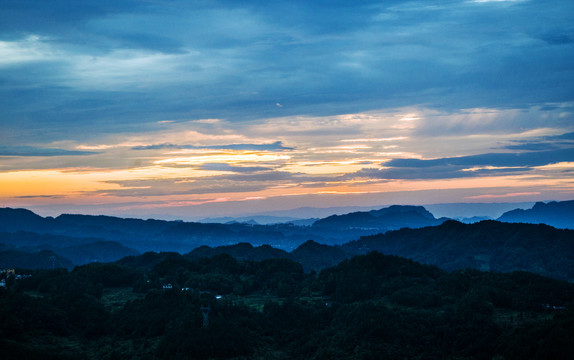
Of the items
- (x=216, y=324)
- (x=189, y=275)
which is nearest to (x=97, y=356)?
(x=216, y=324)

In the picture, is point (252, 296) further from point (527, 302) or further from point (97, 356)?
point (527, 302)

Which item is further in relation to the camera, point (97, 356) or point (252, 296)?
point (252, 296)

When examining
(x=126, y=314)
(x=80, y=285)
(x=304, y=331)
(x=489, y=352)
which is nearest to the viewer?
(x=489, y=352)

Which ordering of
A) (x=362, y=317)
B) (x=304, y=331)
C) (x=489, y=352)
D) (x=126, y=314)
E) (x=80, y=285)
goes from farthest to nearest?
1. (x=80, y=285)
2. (x=126, y=314)
3. (x=304, y=331)
4. (x=362, y=317)
5. (x=489, y=352)

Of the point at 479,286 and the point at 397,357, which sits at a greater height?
the point at 479,286

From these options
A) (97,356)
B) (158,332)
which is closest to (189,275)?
(158,332)

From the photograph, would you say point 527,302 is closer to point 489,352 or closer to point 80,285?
point 489,352
